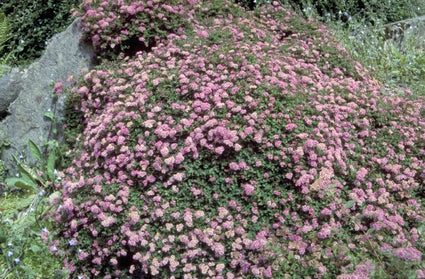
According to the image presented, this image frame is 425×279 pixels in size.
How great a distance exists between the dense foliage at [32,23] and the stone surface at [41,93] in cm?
230

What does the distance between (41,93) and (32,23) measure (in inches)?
115

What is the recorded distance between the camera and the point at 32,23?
292 inches

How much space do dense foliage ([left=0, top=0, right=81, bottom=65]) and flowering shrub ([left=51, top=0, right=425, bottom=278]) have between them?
11.8 ft

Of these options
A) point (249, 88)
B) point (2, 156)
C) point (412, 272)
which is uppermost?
point (249, 88)

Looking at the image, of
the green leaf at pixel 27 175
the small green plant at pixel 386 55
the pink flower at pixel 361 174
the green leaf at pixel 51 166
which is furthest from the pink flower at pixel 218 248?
the small green plant at pixel 386 55

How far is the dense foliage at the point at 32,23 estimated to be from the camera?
733 cm

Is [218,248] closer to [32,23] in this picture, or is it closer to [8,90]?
[8,90]

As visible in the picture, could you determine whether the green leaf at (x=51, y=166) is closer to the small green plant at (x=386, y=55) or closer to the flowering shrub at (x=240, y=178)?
the flowering shrub at (x=240, y=178)

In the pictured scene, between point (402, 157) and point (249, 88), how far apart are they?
143 cm

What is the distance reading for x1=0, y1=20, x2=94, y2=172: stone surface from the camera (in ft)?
16.2

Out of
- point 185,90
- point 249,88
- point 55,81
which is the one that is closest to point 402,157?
point 249,88

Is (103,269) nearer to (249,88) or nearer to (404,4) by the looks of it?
(249,88)

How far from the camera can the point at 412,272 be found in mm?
2570

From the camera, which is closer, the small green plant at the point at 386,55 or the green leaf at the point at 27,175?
the green leaf at the point at 27,175
